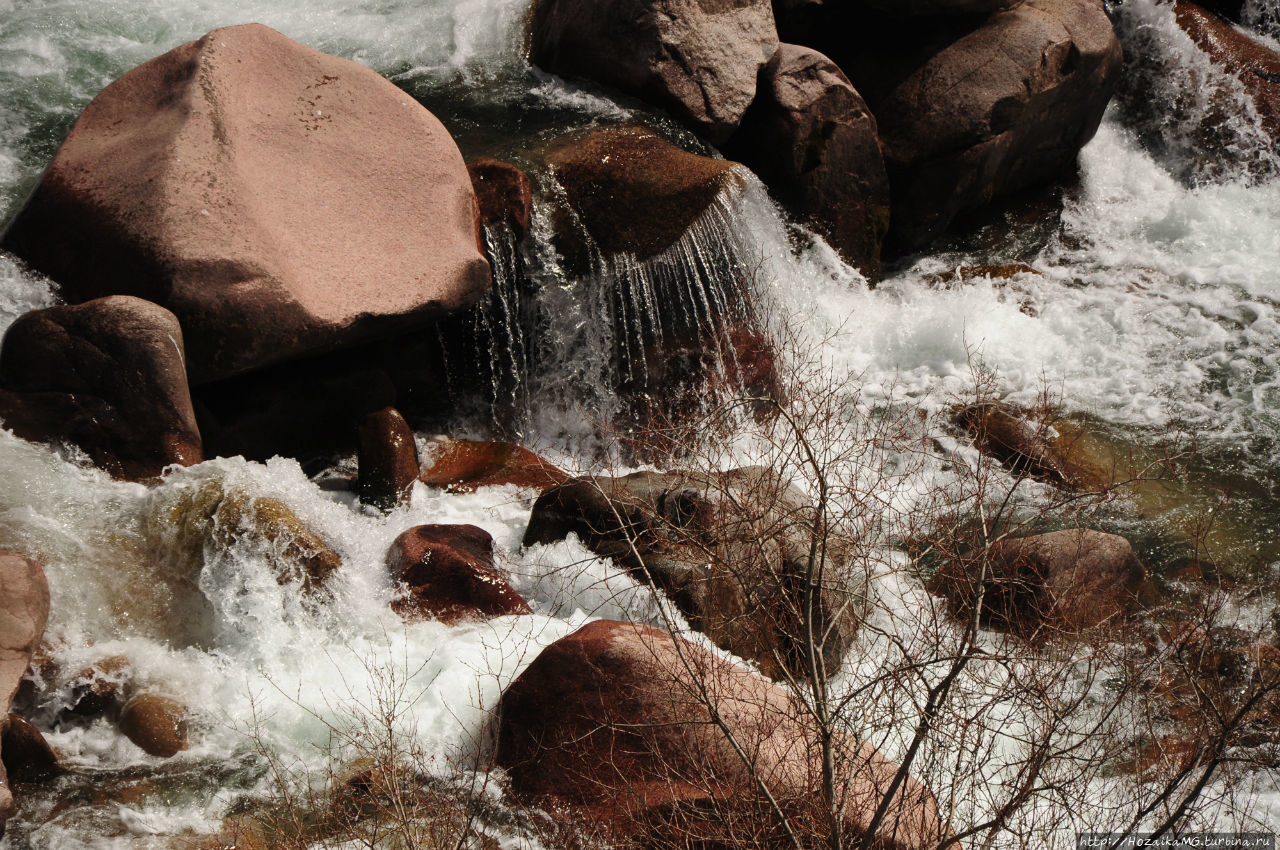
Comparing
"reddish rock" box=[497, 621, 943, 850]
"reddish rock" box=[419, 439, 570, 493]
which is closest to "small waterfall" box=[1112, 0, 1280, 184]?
"reddish rock" box=[419, 439, 570, 493]

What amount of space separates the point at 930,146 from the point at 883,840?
7.27m

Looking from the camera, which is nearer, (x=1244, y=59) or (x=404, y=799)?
(x=404, y=799)

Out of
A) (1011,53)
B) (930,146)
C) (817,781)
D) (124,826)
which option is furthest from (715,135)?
(124,826)

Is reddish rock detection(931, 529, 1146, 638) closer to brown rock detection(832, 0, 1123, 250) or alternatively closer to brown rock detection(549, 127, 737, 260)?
brown rock detection(549, 127, 737, 260)

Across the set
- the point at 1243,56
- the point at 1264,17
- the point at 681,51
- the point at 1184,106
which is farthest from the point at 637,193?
the point at 1264,17

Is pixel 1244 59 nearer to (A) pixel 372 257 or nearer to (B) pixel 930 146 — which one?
(B) pixel 930 146

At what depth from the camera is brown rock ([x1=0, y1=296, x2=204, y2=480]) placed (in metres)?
6.75

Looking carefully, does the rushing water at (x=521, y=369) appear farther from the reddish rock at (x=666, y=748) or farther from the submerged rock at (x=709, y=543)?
the reddish rock at (x=666, y=748)

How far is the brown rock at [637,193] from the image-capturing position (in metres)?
8.79

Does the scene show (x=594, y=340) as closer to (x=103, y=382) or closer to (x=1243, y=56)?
(x=103, y=382)

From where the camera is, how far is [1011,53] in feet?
34.5

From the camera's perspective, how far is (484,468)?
8141 millimetres

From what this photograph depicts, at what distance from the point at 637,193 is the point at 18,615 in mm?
5065

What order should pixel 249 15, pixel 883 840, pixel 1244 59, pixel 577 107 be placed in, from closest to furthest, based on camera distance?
pixel 883 840 → pixel 577 107 → pixel 249 15 → pixel 1244 59
